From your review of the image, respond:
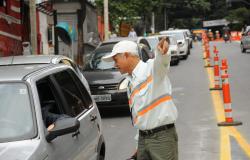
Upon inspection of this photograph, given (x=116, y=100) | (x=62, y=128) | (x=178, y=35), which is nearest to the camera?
(x=62, y=128)

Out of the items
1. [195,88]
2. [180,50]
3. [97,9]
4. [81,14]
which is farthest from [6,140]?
[97,9]

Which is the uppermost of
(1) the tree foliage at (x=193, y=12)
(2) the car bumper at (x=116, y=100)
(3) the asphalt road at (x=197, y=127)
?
(1) the tree foliage at (x=193, y=12)

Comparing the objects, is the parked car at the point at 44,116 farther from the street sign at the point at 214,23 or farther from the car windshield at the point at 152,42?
the street sign at the point at 214,23

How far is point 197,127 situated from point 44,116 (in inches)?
258

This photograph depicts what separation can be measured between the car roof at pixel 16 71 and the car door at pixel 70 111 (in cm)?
17

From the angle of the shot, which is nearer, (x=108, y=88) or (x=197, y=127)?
(x=197, y=127)

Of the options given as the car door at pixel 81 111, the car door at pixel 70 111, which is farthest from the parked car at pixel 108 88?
the car door at pixel 70 111

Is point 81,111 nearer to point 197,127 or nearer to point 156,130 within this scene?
point 156,130

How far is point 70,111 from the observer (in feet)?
19.6

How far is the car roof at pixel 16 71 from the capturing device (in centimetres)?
545

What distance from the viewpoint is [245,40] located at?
35562 mm

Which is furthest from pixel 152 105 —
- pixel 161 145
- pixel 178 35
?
pixel 178 35

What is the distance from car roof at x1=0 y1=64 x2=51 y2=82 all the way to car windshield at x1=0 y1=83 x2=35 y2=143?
0.33 ft

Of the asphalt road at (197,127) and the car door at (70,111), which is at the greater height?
the car door at (70,111)
